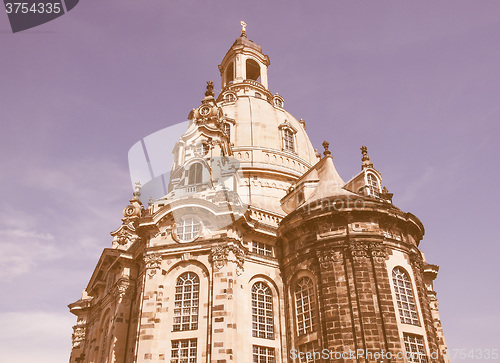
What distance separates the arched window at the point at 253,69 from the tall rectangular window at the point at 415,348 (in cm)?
4524

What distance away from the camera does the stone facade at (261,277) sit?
25438 millimetres

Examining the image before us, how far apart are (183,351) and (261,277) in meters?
7.25

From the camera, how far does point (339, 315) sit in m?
25.6

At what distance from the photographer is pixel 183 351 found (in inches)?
1001

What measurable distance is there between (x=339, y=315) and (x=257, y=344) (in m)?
5.50

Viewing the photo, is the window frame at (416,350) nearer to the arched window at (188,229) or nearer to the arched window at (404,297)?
the arched window at (404,297)

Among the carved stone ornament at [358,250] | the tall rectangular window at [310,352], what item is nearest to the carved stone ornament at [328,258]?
the carved stone ornament at [358,250]

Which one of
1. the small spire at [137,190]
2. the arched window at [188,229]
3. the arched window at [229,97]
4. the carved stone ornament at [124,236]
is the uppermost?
the arched window at [229,97]

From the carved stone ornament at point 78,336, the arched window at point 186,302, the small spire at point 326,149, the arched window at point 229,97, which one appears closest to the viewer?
the arched window at point 186,302

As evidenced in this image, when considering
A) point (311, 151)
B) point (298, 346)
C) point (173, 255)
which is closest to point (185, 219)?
point (173, 255)

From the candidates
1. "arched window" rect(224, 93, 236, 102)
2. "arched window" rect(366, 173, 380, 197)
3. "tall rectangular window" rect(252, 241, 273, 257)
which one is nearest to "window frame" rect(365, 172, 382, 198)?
"arched window" rect(366, 173, 380, 197)

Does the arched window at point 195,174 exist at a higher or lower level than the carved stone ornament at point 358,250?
higher

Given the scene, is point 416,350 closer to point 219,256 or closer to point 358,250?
point 358,250

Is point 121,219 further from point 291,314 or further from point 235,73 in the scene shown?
point 235,73
